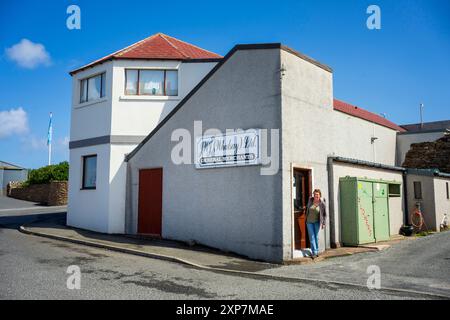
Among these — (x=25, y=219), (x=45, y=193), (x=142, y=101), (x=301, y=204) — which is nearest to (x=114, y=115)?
(x=142, y=101)

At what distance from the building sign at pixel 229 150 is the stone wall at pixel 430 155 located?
16841mm

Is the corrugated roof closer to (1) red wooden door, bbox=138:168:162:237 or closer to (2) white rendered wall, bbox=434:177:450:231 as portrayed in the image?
(2) white rendered wall, bbox=434:177:450:231

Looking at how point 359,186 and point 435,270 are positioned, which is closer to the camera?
point 435,270

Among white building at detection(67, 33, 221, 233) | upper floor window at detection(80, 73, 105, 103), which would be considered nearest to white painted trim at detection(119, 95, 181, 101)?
white building at detection(67, 33, 221, 233)

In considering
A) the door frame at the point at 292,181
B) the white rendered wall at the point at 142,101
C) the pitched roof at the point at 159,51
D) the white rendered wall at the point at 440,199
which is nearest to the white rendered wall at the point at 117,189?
the white rendered wall at the point at 142,101

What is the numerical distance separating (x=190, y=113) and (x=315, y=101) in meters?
4.05

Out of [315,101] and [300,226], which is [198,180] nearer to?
[300,226]

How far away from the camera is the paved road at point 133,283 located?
6.74 meters

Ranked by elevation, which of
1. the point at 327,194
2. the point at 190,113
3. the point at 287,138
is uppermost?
the point at 190,113

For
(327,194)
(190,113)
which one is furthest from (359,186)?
(190,113)

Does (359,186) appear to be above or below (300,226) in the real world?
above

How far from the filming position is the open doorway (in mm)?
11164

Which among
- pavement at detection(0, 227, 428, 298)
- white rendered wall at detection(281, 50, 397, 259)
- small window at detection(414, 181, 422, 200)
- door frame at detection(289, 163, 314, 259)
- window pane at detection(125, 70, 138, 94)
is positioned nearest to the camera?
pavement at detection(0, 227, 428, 298)

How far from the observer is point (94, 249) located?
11.7m
